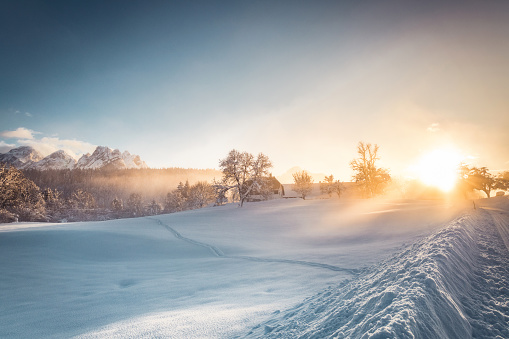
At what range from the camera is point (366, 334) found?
1.92 m

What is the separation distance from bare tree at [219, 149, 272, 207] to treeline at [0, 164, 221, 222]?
3423 millimetres

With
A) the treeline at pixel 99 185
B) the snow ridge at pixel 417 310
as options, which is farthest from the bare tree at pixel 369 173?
the treeline at pixel 99 185

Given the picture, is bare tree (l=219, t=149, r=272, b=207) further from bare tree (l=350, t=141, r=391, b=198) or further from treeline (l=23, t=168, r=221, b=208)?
treeline (l=23, t=168, r=221, b=208)

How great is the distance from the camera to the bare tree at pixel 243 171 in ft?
106

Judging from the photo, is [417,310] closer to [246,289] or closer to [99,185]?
[246,289]

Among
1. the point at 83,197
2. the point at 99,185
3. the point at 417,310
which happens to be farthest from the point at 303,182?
the point at 99,185

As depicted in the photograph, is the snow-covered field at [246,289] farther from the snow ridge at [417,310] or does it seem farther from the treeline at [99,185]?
the treeline at [99,185]

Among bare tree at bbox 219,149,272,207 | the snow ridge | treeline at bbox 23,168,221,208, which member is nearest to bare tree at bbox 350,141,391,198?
bare tree at bbox 219,149,272,207

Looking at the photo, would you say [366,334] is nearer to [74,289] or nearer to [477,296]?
[477,296]

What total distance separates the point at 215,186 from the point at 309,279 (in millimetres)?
27588

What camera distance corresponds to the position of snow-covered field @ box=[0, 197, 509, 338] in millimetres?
2576

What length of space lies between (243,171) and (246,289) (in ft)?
91.1

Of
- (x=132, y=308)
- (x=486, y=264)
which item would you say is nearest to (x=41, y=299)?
(x=132, y=308)

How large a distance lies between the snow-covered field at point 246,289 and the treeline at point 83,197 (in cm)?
2330
